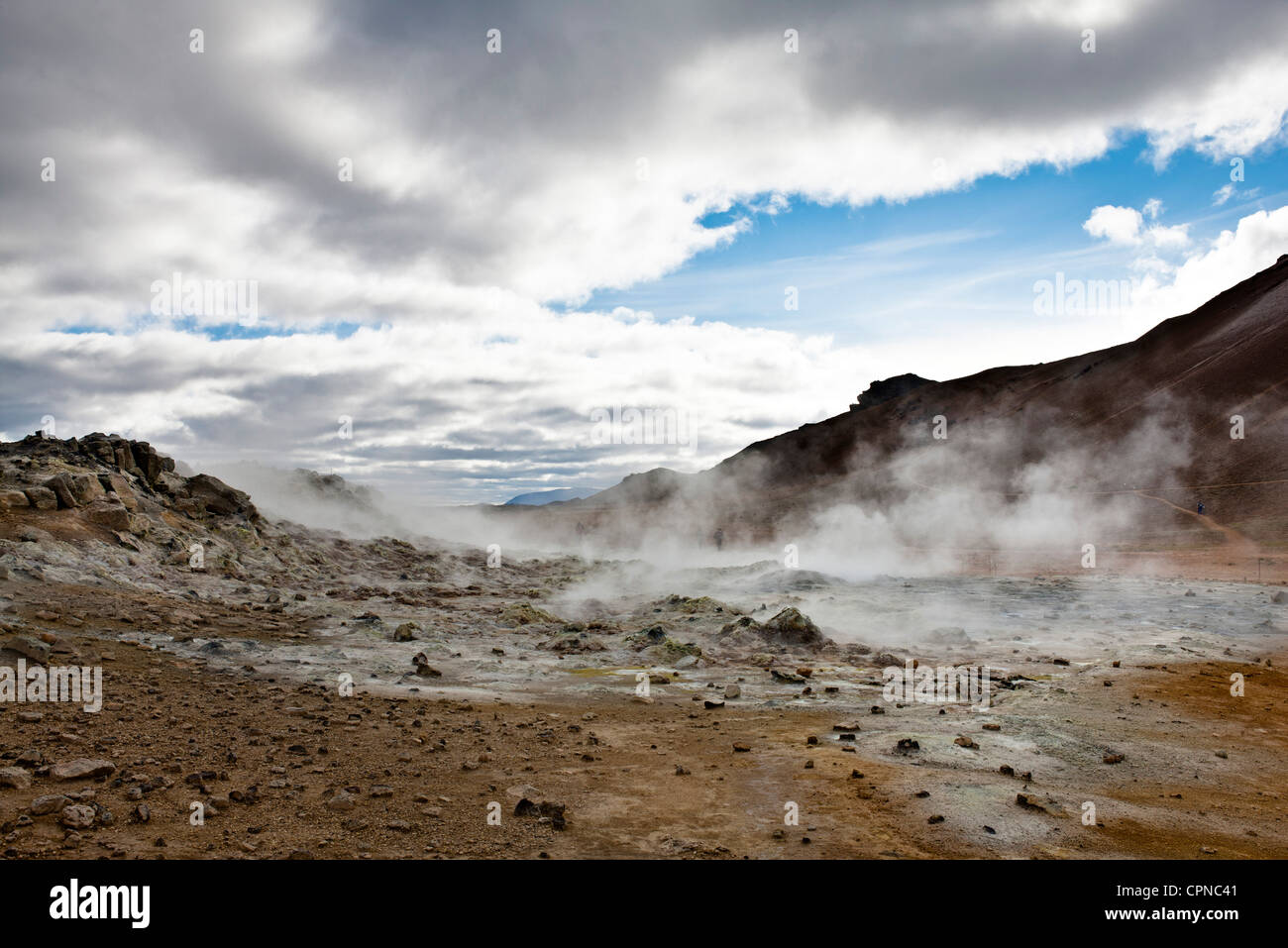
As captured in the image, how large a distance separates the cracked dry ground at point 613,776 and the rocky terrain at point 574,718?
0.11ft

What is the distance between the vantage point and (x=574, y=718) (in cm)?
856

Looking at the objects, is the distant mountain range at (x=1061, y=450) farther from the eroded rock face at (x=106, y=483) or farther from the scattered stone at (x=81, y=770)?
the scattered stone at (x=81, y=770)

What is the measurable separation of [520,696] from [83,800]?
5.15 meters

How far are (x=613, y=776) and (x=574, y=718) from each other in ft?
7.02

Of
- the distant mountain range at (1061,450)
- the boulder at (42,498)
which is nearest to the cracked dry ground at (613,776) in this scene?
the boulder at (42,498)

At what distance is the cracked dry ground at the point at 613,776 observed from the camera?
494 cm

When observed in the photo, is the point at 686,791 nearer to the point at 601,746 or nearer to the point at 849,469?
the point at 601,746

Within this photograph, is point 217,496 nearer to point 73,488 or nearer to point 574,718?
point 73,488

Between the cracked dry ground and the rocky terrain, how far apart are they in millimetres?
34

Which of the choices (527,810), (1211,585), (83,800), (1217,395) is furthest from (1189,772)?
(1217,395)

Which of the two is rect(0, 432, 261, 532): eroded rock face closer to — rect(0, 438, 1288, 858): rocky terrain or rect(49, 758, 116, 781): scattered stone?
rect(0, 438, 1288, 858): rocky terrain

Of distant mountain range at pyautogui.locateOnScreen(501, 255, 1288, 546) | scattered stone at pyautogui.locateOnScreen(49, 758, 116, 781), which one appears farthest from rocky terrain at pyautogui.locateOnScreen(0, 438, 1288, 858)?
distant mountain range at pyautogui.locateOnScreen(501, 255, 1288, 546)

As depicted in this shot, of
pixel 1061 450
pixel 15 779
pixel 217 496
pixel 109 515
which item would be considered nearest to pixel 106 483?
pixel 109 515

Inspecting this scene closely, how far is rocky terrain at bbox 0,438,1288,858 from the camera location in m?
5.13
